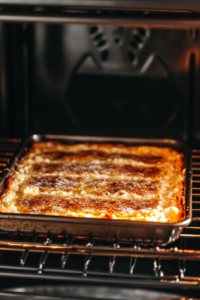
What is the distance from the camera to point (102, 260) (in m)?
1.15

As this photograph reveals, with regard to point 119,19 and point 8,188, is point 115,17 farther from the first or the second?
point 8,188

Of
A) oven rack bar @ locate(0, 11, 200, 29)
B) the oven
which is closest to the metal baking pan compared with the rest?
the oven

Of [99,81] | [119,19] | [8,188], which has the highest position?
[99,81]

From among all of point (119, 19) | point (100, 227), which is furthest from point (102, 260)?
point (119, 19)

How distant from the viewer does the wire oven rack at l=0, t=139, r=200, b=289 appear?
1023 millimetres

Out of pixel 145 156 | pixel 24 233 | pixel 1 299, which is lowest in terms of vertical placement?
pixel 1 299

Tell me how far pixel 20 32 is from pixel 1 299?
0.92 meters

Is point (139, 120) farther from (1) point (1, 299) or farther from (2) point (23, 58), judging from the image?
(1) point (1, 299)

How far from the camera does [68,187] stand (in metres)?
1.33

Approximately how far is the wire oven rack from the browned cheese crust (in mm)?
77

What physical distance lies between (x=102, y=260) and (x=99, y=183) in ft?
0.95

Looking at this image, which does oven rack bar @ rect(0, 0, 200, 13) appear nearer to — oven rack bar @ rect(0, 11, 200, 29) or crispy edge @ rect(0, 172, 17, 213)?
oven rack bar @ rect(0, 11, 200, 29)

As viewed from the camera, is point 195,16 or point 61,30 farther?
point 61,30

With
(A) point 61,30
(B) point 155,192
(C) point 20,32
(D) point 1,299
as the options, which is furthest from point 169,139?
(D) point 1,299
